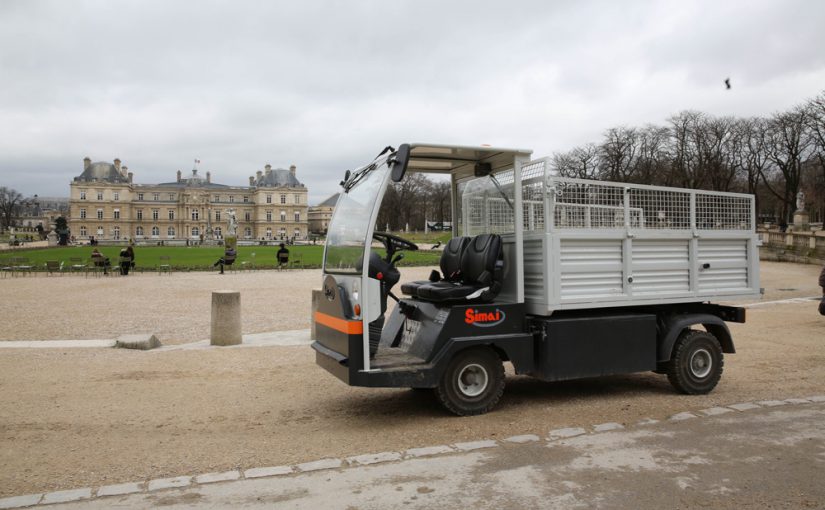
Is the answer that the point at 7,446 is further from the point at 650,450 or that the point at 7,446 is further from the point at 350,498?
the point at 650,450

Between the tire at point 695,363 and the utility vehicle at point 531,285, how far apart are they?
0.6 inches

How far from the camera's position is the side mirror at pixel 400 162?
6.12m

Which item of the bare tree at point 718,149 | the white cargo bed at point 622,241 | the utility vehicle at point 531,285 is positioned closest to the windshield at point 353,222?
the utility vehicle at point 531,285

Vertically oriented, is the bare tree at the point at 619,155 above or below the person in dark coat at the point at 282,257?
above

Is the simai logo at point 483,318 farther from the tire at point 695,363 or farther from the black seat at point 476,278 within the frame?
the tire at point 695,363

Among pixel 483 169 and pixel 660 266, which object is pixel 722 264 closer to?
pixel 660 266

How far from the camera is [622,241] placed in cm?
718

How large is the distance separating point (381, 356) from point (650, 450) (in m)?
2.74

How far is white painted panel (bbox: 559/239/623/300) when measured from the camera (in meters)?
6.85

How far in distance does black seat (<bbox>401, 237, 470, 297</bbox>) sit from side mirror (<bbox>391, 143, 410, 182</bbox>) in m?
1.60

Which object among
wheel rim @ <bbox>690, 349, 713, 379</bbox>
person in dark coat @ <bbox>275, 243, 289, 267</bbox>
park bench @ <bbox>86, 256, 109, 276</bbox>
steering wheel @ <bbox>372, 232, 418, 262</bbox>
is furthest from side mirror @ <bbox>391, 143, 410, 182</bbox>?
person in dark coat @ <bbox>275, 243, 289, 267</bbox>

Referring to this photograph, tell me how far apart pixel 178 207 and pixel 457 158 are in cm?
14679

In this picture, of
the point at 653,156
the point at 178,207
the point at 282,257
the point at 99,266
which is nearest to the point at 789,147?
the point at 653,156

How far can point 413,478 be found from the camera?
4910 mm
